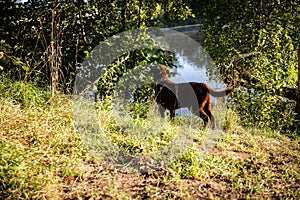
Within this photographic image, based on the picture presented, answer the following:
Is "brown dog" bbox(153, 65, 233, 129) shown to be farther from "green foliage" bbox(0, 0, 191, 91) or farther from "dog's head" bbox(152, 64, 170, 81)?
"green foliage" bbox(0, 0, 191, 91)

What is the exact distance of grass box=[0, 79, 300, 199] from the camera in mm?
2898

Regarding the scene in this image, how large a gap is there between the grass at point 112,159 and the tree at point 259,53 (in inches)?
47.4

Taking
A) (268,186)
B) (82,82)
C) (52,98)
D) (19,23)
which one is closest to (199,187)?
(268,186)

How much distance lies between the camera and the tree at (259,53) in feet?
18.6

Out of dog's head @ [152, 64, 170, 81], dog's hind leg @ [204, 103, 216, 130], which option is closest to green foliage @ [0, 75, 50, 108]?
dog's head @ [152, 64, 170, 81]

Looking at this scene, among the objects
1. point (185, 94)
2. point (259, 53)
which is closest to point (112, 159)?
point (185, 94)

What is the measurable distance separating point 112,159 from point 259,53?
371 cm

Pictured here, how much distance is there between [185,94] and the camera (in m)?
4.42

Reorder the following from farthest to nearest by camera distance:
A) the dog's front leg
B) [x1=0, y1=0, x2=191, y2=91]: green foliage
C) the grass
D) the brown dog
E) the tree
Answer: the tree
[x1=0, y1=0, x2=191, y2=91]: green foliage
the dog's front leg
the brown dog
the grass

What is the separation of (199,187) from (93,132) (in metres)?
1.47

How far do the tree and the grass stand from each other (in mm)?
1203

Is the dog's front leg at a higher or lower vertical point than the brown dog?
lower

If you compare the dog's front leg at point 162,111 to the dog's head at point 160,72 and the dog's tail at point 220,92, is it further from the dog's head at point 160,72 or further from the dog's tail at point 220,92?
the dog's tail at point 220,92

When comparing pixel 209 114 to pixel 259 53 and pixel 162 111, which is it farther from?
pixel 259 53
